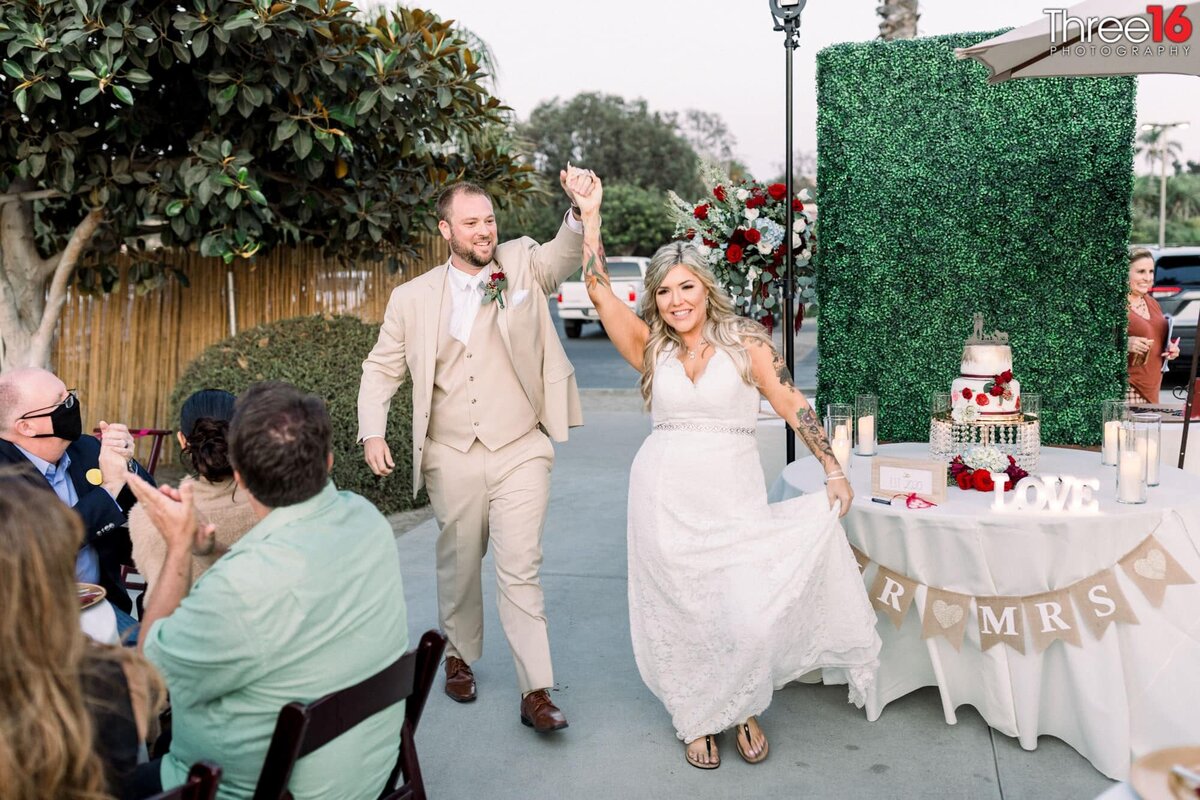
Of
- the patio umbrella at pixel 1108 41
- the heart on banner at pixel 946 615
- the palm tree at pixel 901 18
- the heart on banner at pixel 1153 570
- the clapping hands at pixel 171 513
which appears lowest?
the heart on banner at pixel 946 615

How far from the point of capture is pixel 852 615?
11.4 feet

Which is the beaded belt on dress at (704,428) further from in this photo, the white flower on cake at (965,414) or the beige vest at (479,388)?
the white flower on cake at (965,414)

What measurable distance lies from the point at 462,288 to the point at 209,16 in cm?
316

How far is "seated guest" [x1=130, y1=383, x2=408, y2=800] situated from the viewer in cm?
210

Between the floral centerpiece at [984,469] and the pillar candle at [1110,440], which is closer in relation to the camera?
the floral centerpiece at [984,469]

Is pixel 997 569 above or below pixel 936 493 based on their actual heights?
below

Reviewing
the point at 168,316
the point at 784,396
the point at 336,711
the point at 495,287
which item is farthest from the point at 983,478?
the point at 168,316

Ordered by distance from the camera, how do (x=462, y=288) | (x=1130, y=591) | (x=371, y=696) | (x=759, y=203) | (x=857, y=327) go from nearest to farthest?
(x=371, y=696)
(x=1130, y=591)
(x=462, y=288)
(x=759, y=203)
(x=857, y=327)

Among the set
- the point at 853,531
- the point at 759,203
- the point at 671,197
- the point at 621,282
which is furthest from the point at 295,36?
the point at 621,282

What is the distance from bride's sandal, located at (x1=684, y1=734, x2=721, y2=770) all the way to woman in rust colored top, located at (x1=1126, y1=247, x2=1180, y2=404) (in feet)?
12.4

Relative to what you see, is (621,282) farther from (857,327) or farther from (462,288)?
(462,288)

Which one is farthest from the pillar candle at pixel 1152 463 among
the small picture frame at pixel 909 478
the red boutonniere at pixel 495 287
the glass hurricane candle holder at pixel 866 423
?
the red boutonniere at pixel 495 287

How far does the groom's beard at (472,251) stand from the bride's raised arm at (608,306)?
0.36 m

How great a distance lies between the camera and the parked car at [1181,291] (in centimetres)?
1242
